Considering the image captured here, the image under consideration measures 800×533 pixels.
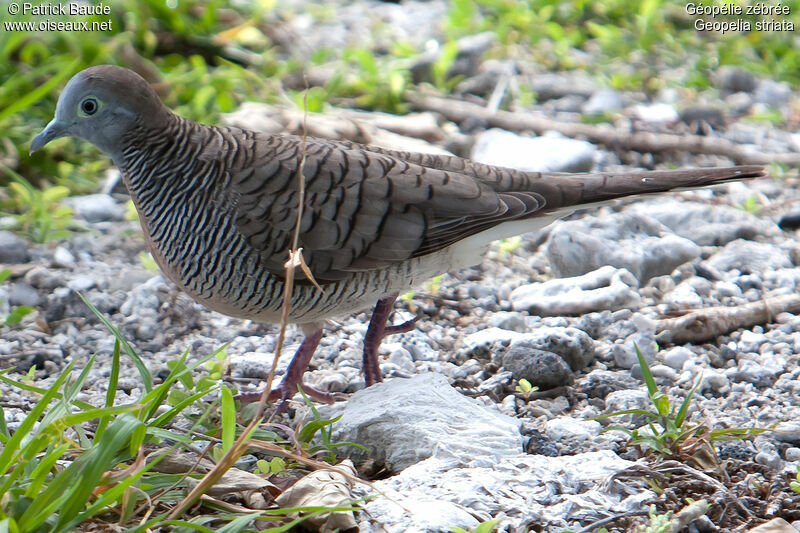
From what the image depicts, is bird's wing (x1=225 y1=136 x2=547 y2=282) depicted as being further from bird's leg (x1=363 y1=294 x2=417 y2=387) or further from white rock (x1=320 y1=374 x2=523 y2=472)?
white rock (x1=320 y1=374 x2=523 y2=472)

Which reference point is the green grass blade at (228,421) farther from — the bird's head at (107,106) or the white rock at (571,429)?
the bird's head at (107,106)

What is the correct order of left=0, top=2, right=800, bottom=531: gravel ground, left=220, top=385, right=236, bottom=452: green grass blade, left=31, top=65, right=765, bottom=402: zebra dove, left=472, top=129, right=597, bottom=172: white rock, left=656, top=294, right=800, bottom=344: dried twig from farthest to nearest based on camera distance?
left=472, top=129, right=597, bottom=172: white rock
left=656, top=294, right=800, bottom=344: dried twig
left=31, top=65, right=765, bottom=402: zebra dove
left=0, top=2, right=800, bottom=531: gravel ground
left=220, top=385, right=236, bottom=452: green grass blade

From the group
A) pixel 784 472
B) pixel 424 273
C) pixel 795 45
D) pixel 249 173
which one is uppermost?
pixel 795 45

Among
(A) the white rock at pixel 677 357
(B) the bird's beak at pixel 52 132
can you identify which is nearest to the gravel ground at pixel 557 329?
(A) the white rock at pixel 677 357

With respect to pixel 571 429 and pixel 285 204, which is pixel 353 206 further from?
pixel 571 429

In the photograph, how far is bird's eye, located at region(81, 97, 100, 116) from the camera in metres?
3.58

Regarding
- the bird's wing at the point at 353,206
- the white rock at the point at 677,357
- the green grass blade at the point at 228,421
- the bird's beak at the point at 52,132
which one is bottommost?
the white rock at the point at 677,357

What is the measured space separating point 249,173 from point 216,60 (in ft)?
11.3

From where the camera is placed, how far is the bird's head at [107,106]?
3.56 metres

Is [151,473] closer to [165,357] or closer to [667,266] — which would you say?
[165,357]

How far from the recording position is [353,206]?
3574 mm

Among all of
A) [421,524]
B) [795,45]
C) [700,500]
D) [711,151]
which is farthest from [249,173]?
[795,45]

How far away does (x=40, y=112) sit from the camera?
18.1 feet

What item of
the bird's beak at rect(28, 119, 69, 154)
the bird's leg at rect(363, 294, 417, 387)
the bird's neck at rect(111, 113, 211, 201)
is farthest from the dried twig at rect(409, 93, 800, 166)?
the bird's beak at rect(28, 119, 69, 154)
